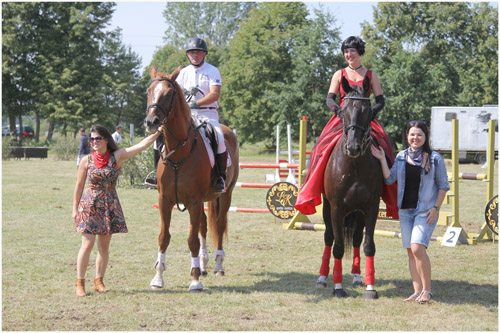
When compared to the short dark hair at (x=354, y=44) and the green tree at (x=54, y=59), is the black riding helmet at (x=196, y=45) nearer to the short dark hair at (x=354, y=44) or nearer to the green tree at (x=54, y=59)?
the short dark hair at (x=354, y=44)

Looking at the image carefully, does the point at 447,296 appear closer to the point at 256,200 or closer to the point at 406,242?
the point at 406,242

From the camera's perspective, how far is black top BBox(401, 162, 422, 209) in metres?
6.32

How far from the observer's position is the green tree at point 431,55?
4362cm

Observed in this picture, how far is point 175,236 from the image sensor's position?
1079cm

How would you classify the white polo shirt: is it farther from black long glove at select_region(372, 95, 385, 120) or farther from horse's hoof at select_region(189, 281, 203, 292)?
horse's hoof at select_region(189, 281, 203, 292)

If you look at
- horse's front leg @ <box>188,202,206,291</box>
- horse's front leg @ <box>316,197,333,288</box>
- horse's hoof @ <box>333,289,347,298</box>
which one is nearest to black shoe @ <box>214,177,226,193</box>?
horse's front leg @ <box>188,202,206,291</box>

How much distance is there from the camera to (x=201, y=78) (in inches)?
292

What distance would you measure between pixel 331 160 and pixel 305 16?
46.2 m

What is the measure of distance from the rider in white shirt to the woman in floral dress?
0.76 metres

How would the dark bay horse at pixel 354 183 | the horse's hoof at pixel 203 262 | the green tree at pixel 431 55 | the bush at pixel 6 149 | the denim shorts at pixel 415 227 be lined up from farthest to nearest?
1. the green tree at pixel 431 55
2. the bush at pixel 6 149
3. the horse's hoof at pixel 203 262
4. the denim shorts at pixel 415 227
5. the dark bay horse at pixel 354 183

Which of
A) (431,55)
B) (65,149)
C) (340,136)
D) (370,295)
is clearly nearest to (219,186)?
(340,136)

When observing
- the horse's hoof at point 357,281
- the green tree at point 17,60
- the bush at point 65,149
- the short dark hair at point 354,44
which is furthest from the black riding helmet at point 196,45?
the green tree at point 17,60

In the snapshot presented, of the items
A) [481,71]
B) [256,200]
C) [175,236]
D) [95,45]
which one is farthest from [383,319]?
[95,45]

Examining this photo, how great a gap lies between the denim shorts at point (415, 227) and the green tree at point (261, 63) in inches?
1629
